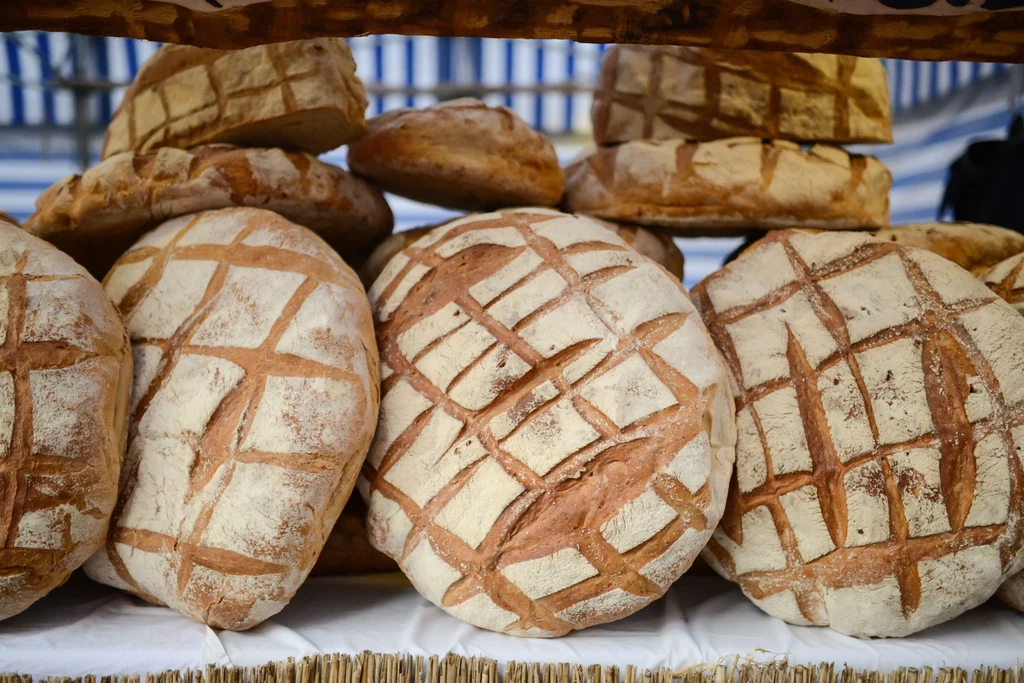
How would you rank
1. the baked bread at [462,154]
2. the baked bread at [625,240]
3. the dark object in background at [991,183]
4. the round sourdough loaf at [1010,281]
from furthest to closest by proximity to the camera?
the dark object in background at [991,183] < the baked bread at [625,240] < the baked bread at [462,154] < the round sourdough loaf at [1010,281]

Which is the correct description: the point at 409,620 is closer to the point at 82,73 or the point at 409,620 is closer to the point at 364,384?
the point at 364,384

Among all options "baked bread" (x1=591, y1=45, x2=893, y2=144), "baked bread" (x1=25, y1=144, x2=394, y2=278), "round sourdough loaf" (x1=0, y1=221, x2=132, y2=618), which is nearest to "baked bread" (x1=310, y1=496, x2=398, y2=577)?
"round sourdough loaf" (x1=0, y1=221, x2=132, y2=618)

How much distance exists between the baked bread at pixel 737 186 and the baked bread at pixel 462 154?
0.20 metres

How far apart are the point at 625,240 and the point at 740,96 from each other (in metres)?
0.56

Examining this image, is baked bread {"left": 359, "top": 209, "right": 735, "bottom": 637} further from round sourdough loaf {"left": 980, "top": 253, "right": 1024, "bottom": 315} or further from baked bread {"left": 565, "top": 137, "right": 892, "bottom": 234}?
round sourdough loaf {"left": 980, "top": 253, "right": 1024, "bottom": 315}

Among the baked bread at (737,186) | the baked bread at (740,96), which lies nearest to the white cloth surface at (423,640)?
the baked bread at (737,186)

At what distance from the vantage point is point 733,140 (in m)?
1.89

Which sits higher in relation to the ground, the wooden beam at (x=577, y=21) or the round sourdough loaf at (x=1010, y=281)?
the wooden beam at (x=577, y=21)

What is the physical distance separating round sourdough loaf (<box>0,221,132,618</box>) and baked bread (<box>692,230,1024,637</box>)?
1247 mm

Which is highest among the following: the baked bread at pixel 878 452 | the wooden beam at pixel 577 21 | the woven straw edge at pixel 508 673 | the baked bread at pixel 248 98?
the wooden beam at pixel 577 21

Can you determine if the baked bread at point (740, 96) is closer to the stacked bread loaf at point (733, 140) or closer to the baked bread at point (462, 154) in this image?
the stacked bread loaf at point (733, 140)

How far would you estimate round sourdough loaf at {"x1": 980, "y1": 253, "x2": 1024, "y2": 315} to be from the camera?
62.2 inches

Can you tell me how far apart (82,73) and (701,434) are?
482cm

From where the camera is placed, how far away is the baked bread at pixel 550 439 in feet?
4.29
